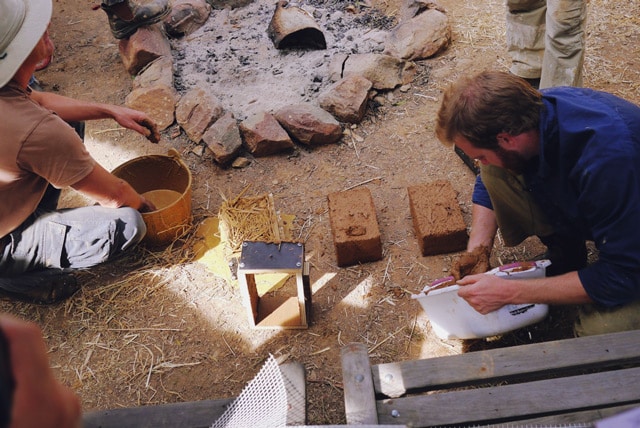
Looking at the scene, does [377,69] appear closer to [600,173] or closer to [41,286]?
[600,173]

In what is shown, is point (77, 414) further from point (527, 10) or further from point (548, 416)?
point (527, 10)

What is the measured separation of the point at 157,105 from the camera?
4449 mm

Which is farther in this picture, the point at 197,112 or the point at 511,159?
the point at 197,112

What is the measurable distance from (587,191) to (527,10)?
8.25 feet

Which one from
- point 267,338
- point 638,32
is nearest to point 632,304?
point 267,338

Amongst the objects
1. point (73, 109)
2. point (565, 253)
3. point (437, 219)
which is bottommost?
point (437, 219)

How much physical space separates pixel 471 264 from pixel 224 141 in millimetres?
2100

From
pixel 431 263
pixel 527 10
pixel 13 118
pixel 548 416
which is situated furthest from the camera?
pixel 527 10

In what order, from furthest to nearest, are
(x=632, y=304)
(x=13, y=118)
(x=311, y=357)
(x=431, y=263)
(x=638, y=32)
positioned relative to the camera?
(x=638, y=32) → (x=431, y=263) → (x=311, y=357) → (x=13, y=118) → (x=632, y=304)

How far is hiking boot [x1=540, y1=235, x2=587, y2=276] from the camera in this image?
276 cm

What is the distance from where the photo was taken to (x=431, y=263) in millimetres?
3291

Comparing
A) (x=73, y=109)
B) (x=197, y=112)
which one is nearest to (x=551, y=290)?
(x=73, y=109)

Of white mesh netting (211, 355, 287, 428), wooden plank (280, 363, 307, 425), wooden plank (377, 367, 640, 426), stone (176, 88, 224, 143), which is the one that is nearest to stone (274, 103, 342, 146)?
stone (176, 88, 224, 143)

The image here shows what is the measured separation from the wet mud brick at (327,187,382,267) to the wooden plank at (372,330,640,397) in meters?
1.15
